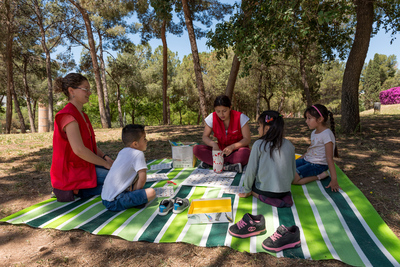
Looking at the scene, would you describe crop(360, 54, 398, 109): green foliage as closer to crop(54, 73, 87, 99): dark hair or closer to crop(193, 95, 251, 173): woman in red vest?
crop(193, 95, 251, 173): woman in red vest

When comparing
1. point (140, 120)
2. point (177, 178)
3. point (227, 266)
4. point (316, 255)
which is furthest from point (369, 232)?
point (140, 120)

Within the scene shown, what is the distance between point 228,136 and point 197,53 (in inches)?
168

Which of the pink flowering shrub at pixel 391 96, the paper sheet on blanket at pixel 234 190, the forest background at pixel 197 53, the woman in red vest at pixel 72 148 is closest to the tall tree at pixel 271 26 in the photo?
the forest background at pixel 197 53

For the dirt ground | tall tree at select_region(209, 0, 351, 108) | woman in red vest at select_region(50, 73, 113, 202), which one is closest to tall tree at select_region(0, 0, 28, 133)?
the dirt ground

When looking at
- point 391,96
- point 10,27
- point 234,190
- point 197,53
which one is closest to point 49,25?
point 10,27

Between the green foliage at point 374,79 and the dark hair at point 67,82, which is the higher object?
the green foliage at point 374,79

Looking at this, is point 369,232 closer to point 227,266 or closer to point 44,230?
point 227,266

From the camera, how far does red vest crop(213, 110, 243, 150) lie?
392 centimetres

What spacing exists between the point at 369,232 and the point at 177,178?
242cm

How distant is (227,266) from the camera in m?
1.71

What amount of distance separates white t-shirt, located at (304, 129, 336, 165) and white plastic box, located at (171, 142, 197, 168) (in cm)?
191

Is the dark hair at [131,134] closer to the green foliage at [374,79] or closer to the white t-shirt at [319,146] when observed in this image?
the white t-shirt at [319,146]

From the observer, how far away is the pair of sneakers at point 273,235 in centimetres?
183

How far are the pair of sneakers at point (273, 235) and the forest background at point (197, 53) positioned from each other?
336 cm
